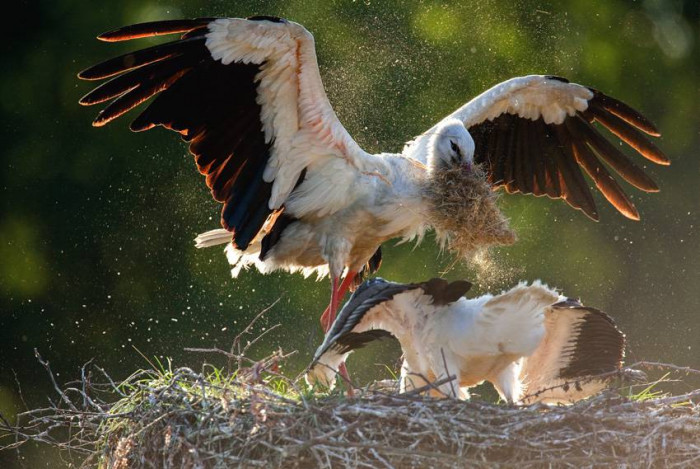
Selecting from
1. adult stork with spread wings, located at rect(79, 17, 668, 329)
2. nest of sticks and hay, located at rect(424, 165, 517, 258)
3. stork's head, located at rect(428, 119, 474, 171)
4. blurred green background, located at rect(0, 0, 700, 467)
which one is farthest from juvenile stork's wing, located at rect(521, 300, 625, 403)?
blurred green background, located at rect(0, 0, 700, 467)

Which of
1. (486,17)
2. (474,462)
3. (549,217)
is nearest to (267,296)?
(549,217)

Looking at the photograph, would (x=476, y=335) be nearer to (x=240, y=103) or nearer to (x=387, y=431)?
(x=387, y=431)

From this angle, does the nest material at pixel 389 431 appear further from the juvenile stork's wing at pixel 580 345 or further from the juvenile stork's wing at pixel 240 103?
the juvenile stork's wing at pixel 240 103

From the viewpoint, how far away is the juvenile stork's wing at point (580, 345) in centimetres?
438

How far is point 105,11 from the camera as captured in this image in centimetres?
886

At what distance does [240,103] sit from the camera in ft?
15.2

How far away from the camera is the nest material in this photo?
3.46m

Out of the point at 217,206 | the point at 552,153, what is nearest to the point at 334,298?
the point at 552,153

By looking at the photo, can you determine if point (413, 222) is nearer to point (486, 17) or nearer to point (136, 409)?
point (136, 409)

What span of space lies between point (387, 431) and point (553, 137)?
102 inches

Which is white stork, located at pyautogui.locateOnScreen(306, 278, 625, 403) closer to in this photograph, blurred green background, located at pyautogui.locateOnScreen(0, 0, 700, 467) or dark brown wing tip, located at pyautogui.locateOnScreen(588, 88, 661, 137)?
dark brown wing tip, located at pyautogui.locateOnScreen(588, 88, 661, 137)

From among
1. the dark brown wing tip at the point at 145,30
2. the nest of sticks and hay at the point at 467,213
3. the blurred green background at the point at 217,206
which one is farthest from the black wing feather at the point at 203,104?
the blurred green background at the point at 217,206

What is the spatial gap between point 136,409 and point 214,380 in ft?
1.50

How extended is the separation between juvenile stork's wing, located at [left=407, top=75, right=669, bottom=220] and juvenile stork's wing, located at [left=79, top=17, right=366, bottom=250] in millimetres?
723
